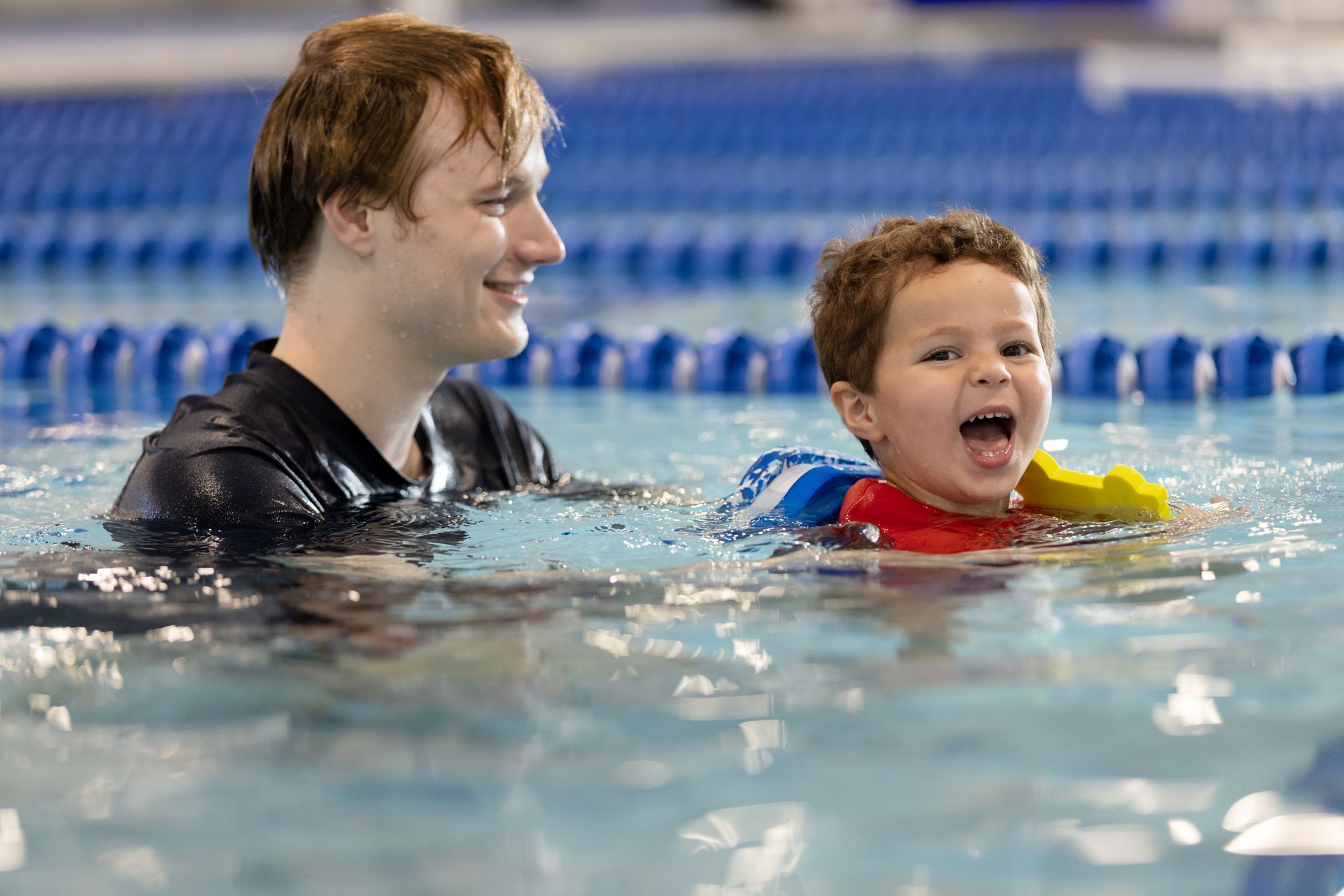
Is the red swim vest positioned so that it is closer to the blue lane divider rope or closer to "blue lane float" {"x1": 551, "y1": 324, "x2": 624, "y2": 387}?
the blue lane divider rope

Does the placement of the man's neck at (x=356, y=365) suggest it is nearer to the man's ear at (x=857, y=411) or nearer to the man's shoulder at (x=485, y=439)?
the man's shoulder at (x=485, y=439)

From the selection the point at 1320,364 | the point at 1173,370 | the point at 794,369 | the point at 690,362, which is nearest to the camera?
the point at 1320,364

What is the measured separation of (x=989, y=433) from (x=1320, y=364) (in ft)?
7.73

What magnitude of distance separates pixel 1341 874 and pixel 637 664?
83cm

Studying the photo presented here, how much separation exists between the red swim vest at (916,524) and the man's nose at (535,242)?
2.12 ft

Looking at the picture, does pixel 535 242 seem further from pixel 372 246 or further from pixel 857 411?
pixel 857 411

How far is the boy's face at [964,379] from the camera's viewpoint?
7.34ft

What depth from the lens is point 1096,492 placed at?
8.07 feet

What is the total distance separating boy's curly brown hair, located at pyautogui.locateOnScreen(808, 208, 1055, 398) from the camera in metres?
2.35

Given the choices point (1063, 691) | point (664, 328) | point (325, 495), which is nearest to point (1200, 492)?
point (1063, 691)

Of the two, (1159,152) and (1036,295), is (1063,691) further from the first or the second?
(1159,152)

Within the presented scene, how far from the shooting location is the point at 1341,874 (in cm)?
146

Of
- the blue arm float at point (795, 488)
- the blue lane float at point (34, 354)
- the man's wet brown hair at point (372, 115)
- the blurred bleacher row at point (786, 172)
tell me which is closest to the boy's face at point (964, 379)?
the blue arm float at point (795, 488)

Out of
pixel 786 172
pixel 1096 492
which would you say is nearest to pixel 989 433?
pixel 1096 492
